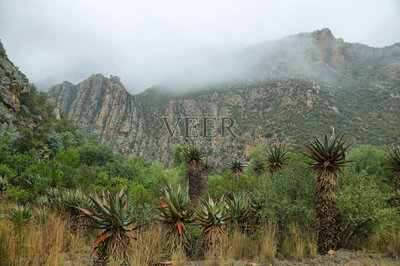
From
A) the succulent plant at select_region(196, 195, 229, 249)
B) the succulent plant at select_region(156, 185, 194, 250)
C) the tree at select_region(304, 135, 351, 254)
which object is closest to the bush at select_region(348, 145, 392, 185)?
the tree at select_region(304, 135, 351, 254)

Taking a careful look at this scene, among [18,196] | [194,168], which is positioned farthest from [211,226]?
[18,196]

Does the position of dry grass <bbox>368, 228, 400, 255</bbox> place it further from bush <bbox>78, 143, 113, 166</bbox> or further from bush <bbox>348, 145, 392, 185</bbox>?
bush <bbox>78, 143, 113, 166</bbox>

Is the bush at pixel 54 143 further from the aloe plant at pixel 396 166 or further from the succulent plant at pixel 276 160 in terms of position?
the aloe plant at pixel 396 166

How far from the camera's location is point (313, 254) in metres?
5.49

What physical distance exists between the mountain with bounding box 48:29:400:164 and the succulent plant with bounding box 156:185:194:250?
111 feet

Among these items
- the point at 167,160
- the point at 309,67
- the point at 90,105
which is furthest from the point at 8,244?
the point at 90,105

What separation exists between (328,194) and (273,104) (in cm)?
6178

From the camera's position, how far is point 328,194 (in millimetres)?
6465

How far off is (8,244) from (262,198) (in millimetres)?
7646

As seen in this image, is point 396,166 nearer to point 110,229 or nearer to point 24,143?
point 110,229

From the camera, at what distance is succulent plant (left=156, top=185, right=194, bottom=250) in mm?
4934

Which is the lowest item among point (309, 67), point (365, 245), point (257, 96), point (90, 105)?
point (365, 245)

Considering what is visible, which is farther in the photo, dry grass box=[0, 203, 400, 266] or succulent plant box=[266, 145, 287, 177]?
A: succulent plant box=[266, 145, 287, 177]

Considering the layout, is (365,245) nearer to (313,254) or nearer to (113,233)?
(313,254)
